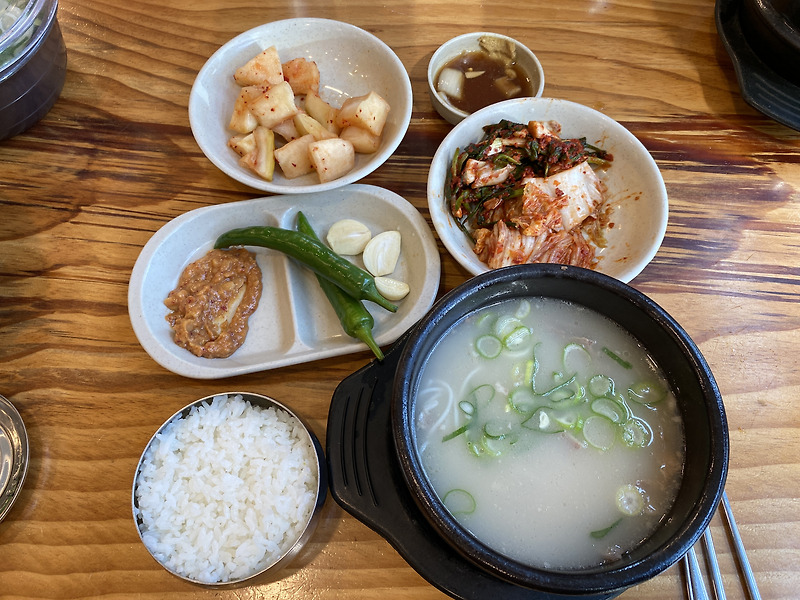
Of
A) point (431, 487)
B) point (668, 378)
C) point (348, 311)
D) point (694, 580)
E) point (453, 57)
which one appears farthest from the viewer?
point (453, 57)

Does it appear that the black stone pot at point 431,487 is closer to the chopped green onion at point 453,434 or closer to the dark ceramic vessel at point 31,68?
the chopped green onion at point 453,434

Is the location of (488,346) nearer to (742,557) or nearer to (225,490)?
(225,490)

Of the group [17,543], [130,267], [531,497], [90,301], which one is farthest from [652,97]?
[17,543]

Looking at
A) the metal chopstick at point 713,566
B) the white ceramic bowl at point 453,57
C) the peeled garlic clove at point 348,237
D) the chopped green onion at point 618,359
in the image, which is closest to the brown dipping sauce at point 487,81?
the white ceramic bowl at point 453,57

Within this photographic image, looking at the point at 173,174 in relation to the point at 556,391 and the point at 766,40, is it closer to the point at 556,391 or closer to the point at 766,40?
the point at 556,391

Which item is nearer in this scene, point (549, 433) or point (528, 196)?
point (549, 433)

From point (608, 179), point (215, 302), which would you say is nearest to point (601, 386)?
point (608, 179)

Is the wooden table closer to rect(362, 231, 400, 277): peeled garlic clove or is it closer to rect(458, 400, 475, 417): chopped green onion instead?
rect(362, 231, 400, 277): peeled garlic clove
